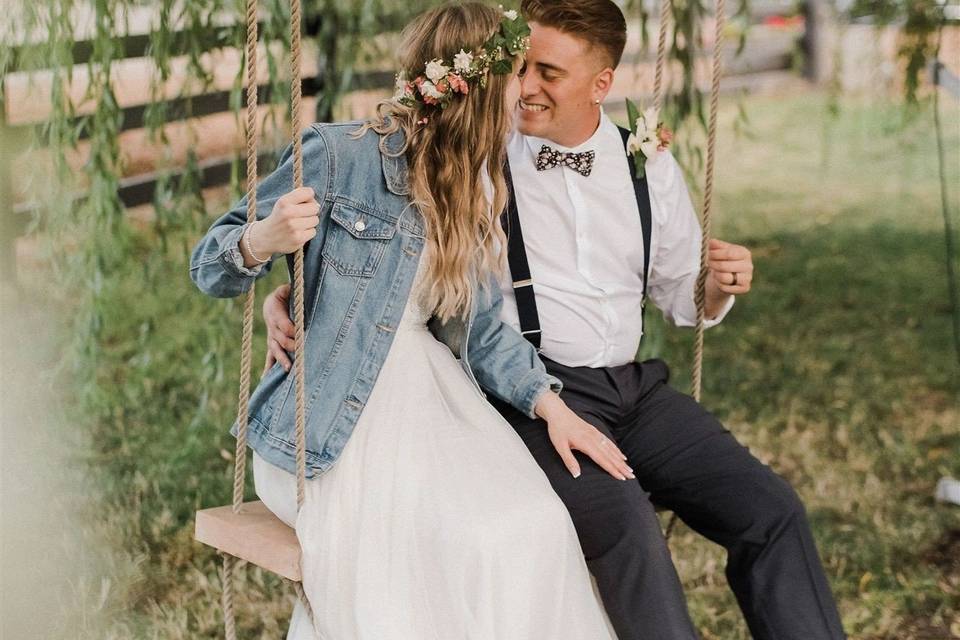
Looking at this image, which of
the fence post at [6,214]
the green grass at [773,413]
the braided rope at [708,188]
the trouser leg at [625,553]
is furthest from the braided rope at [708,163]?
the fence post at [6,214]

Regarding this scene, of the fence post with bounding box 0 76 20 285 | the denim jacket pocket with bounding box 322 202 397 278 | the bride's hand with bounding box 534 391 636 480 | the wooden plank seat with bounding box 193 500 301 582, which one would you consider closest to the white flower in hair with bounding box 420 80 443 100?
the denim jacket pocket with bounding box 322 202 397 278

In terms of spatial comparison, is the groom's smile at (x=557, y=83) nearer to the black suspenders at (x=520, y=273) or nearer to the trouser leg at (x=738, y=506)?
the black suspenders at (x=520, y=273)

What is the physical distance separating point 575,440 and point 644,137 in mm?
714

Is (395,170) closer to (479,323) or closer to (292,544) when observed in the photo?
(479,323)

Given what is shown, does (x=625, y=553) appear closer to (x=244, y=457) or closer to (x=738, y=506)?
(x=738, y=506)

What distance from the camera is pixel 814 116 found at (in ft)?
37.6

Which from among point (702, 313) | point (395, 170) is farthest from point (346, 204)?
point (702, 313)

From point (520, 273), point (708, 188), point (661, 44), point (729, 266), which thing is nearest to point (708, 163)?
point (708, 188)

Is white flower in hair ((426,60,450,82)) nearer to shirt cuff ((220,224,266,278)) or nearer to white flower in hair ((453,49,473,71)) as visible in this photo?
white flower in hair ((453,49,473,71))

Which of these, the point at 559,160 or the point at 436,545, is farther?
the point at 559,160

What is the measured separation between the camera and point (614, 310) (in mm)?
2688

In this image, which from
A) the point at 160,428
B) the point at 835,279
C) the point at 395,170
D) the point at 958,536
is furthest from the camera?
the point at 835,279

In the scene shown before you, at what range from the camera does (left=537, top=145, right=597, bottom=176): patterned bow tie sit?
105 inches

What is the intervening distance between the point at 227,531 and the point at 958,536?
9.28ft
